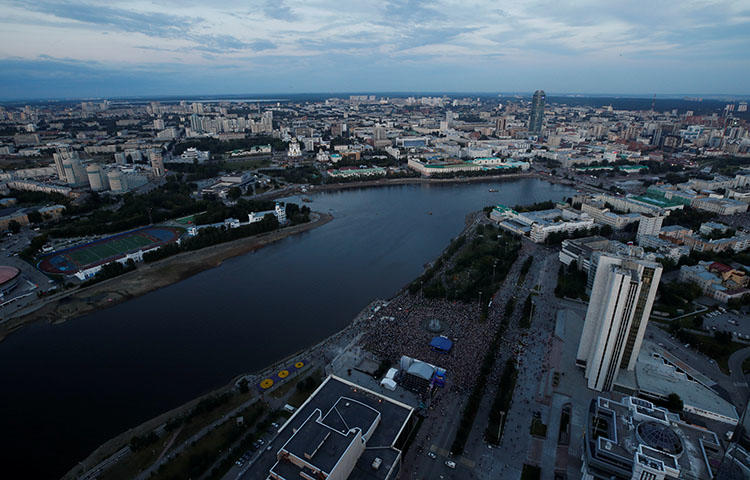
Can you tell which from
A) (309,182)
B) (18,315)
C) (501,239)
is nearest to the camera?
(18,315)

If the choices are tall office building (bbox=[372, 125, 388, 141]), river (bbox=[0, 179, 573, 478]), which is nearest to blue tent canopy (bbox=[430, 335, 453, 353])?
river (bbox=[0, 179, 573, 478])

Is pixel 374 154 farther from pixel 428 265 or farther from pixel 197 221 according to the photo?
pixel 428 265

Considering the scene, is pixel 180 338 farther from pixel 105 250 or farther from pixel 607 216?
pixel 607 216

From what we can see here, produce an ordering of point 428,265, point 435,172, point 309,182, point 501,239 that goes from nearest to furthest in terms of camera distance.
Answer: point 428,265 < point 501,239 < point 309,182 < point 435,172

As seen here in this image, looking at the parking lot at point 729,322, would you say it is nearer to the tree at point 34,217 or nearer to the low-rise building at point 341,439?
the low-rise building at point 341,439

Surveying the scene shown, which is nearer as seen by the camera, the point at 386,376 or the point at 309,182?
the point at 386,376

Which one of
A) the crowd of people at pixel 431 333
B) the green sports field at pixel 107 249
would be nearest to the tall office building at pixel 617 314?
the crowd of people at pixel 431 333

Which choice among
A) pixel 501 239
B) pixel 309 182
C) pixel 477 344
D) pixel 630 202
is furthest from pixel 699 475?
pixel 309 182
